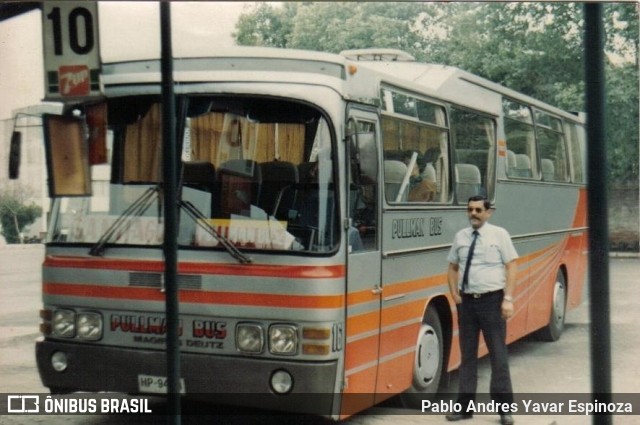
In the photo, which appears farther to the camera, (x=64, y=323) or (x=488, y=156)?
(x=488, y=156)

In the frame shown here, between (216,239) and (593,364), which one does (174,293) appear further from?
(593,364)

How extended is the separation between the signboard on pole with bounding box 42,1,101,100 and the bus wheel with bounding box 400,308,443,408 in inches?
140

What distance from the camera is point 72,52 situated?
5117mm

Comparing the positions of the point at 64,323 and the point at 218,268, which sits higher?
the point at 218,268

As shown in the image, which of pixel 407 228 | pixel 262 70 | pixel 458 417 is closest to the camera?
pixel 262 70

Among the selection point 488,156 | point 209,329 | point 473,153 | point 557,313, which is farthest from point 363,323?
point 557,313

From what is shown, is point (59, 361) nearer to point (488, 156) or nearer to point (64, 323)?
point (64, 323)

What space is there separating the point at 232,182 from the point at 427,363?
257 cm

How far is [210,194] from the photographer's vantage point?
6.03 m

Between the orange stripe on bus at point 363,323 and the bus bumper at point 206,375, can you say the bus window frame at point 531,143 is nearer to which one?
the orange stripe on bus at point 363,323

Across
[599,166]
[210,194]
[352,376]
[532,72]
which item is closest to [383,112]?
[210,194]

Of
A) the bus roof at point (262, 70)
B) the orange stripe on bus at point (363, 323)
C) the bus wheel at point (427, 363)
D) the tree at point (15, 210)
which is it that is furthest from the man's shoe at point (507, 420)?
the tree at point (15, 210)

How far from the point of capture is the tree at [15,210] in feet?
34.9

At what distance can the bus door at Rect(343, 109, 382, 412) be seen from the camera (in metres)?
6.06
